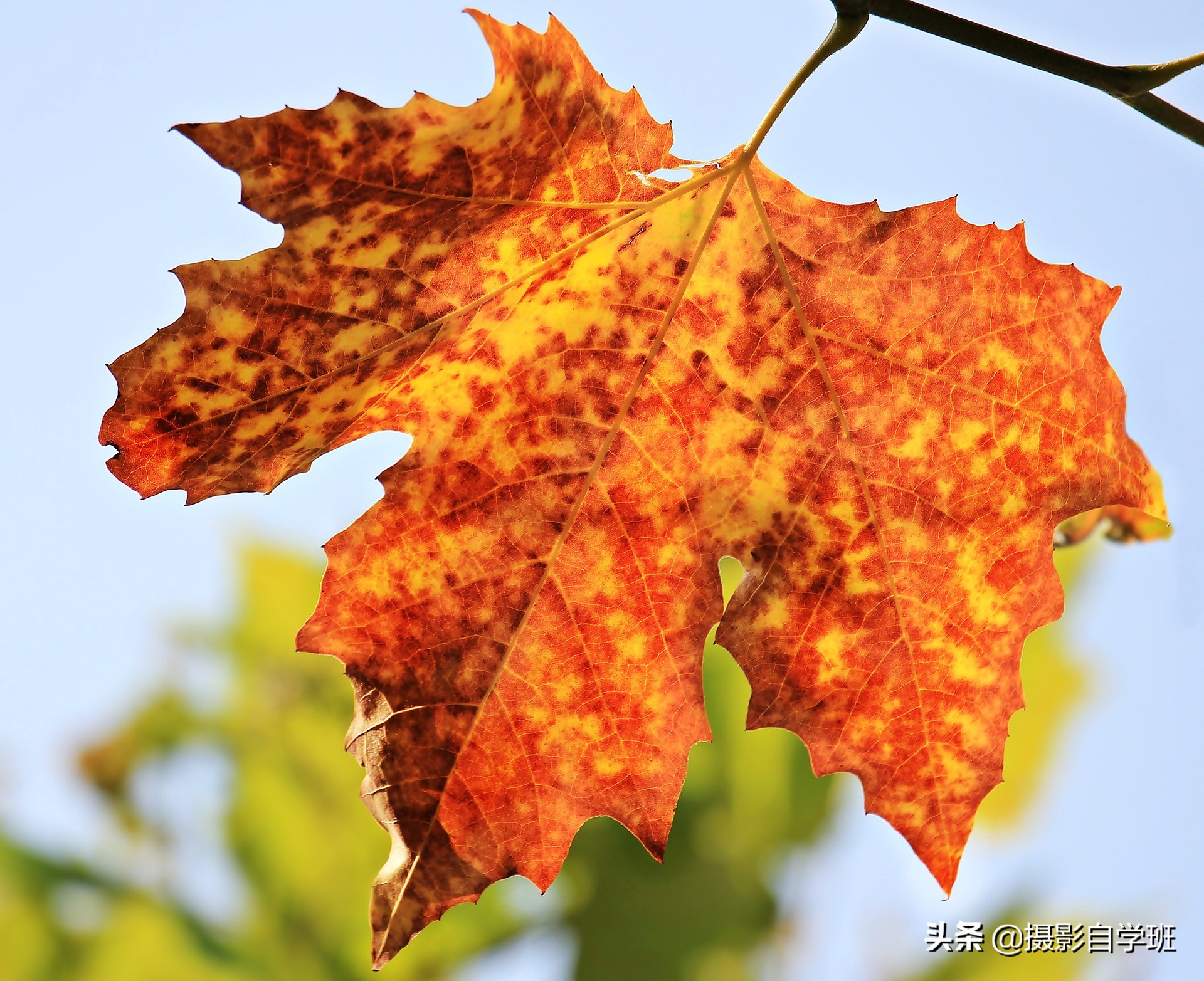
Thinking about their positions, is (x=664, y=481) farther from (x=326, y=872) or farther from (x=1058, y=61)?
(x=326, y=872)

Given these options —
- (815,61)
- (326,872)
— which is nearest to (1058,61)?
(815,61)

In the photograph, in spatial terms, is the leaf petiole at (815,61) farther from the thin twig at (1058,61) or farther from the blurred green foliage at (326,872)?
the blurred green foliage at (326,872)

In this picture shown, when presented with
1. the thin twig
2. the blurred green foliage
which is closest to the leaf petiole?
the thin twig

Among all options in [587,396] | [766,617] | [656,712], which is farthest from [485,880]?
[587,396]

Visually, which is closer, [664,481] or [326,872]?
[664,481]

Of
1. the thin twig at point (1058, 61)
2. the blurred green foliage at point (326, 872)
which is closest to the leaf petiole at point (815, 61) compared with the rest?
the thin twig at point (1058, 61)

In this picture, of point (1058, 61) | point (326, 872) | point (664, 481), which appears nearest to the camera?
point (1058, 61)

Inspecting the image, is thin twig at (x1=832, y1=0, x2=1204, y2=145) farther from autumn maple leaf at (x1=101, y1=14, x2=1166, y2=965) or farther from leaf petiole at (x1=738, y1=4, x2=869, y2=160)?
autumn maple leaf at (x1=101, y1=14, x2=1166, y2=965)
